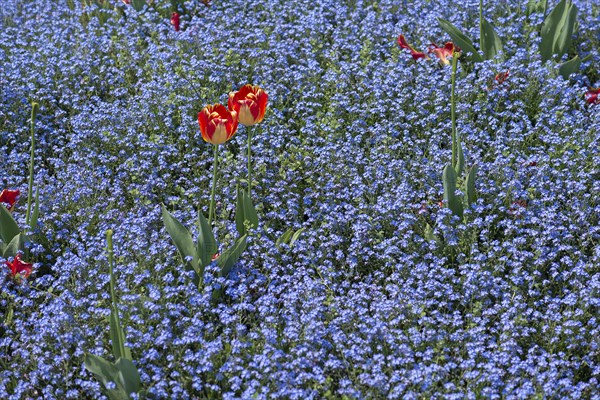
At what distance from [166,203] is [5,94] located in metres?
1.57

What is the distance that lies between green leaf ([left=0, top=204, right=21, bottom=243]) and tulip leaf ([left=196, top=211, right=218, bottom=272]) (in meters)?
1.05

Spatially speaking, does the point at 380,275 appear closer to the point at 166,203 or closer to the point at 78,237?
the point at 166,203

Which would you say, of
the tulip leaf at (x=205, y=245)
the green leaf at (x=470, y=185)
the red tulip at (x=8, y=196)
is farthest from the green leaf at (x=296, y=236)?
the red tulip at (x=8, y=196)

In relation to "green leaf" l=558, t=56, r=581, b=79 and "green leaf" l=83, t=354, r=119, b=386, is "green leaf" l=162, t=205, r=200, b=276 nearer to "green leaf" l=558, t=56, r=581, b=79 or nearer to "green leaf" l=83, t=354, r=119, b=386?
Answer: "green leaf" l=83, t=354, r=119, b=386

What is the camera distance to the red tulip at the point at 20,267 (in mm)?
4441

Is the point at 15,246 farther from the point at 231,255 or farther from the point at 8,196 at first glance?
the point at 231,255

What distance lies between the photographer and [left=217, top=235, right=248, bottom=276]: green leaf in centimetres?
443

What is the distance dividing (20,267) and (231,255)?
110 cm

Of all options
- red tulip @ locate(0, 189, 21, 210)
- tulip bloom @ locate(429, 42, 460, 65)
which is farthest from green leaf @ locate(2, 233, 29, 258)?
tulip bloom @ locate(429, 42, 460, 65)

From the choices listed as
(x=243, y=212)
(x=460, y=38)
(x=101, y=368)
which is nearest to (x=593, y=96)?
(x=460, y=38)

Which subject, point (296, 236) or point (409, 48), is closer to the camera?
point (296, 236)

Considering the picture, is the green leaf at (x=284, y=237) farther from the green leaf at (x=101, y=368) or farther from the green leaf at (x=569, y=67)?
the green leaf at (x=569, y=67)

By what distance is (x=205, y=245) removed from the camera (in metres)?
4.38

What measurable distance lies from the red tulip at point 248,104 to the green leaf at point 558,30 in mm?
2656
